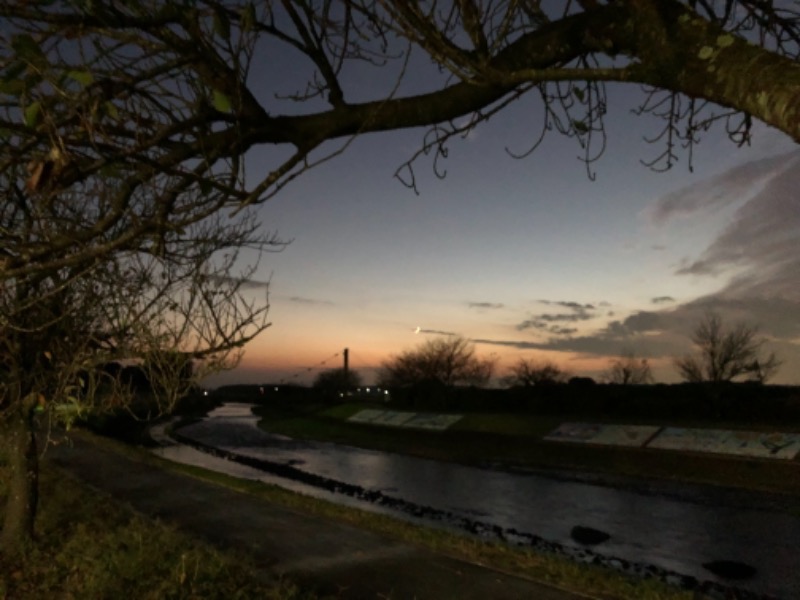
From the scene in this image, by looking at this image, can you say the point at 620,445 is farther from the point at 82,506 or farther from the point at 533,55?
the point at 533,55

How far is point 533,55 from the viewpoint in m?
3.70

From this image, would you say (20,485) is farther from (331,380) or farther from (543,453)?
(331,380)

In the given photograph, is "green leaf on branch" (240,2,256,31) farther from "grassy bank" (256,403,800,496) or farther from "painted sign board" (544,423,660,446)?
"painted sign board" (544,423,660,446)

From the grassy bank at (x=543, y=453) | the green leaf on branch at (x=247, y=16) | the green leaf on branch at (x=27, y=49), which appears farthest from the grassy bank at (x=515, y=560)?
the grassy bank at (x=543, y=453)

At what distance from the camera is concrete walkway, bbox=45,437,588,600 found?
23.5 ft

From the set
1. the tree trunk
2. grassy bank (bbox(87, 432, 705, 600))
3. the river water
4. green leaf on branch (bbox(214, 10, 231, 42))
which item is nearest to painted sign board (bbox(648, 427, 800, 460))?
the river water

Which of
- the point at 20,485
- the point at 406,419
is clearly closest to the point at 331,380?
the point at 406,419

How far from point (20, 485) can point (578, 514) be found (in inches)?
517

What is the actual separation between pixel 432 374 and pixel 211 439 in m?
36.4

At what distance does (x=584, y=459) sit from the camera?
2764 centimetres

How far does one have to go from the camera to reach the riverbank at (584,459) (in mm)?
21156

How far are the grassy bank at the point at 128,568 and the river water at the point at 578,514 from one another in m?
7.45

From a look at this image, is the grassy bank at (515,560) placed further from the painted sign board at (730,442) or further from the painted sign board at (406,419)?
the painted sign board at (406,419)

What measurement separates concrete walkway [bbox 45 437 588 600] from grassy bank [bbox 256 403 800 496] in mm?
15897
